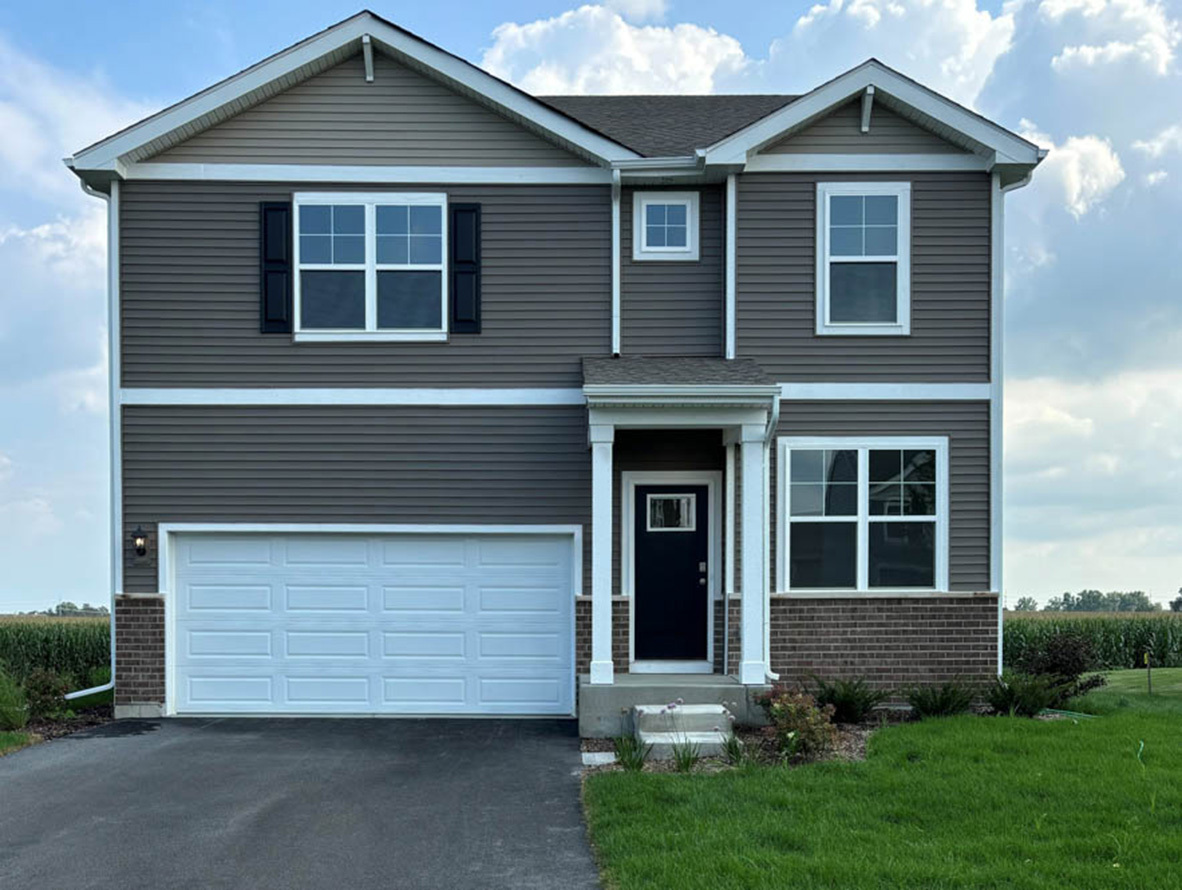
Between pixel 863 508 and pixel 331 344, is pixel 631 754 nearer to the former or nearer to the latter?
pixel 863 508

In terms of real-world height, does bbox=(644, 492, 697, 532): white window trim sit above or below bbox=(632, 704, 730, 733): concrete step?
above

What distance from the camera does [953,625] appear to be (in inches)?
424

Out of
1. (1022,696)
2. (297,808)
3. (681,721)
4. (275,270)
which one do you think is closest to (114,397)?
(275,270)

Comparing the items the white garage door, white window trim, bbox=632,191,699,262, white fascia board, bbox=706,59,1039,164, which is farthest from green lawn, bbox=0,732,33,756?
white fascia board, bbox=706,59,1039,164

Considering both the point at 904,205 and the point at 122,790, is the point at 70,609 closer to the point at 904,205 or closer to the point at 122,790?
the point at 122,790

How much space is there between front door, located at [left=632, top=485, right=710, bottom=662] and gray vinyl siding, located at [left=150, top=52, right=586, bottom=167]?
392 centimetres

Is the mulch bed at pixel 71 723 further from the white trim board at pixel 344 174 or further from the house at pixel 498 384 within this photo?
the white trim board at pixel 344 174

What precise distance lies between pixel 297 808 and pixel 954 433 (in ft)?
25.2

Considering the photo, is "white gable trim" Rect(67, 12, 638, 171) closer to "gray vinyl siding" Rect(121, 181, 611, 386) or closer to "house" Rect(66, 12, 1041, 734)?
"house" Rect(66, 12, 1041, 734)

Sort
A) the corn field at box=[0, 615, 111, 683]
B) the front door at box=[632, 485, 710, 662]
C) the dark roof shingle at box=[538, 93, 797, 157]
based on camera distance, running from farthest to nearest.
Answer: the corn field at box=[0, 615, 111, 683]
the dark roof shingle at box=[538, 93, 797, 157]
the front door at box=[632, 485, 710, 662]

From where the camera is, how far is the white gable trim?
1069 cm

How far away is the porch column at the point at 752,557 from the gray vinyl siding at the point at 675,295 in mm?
1608

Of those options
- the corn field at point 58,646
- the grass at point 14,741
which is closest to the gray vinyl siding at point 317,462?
the grass at point 14,741

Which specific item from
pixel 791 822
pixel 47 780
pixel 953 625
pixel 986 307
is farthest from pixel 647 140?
pixel 47 780
